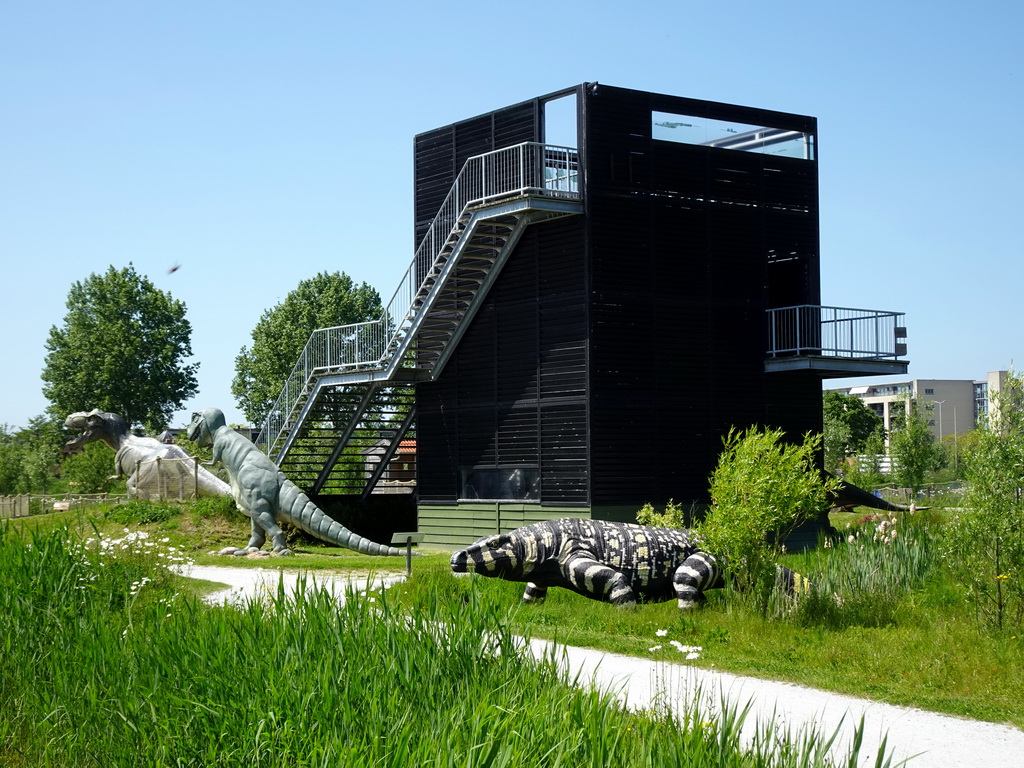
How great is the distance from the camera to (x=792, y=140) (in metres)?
29.0

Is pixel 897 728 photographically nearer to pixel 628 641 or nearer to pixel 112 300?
pixel 628 641

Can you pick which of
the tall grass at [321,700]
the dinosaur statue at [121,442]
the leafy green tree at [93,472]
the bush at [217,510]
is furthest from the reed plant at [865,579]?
the leafy green tree at [93,472]

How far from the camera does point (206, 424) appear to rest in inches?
1128

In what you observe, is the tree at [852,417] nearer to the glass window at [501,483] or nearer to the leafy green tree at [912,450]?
the leafy green tree at [912,450]

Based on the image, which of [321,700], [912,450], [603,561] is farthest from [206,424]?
[912,450]

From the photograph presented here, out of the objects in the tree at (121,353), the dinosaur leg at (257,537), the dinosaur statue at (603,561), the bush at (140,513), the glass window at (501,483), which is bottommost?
the dinosaur leg at (257,537)

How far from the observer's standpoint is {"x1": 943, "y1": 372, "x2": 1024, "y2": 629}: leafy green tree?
41.9 feet

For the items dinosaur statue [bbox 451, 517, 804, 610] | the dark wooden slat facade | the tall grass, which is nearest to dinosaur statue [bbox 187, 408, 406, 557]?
the dark wooden slat facade

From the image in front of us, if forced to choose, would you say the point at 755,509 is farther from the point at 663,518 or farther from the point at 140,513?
the point at 140,513

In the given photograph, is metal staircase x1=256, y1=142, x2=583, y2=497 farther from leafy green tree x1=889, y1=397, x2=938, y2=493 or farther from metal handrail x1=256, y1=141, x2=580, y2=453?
leafy green tree x1=889, y1=397, x2=938, y2=493

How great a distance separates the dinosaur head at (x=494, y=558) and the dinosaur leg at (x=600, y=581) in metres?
A: 0.67

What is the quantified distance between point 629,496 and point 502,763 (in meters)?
19.8

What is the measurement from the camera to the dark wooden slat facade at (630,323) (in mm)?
25469

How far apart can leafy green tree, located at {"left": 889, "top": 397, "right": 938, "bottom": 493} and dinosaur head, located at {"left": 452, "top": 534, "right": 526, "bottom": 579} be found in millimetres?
29285
